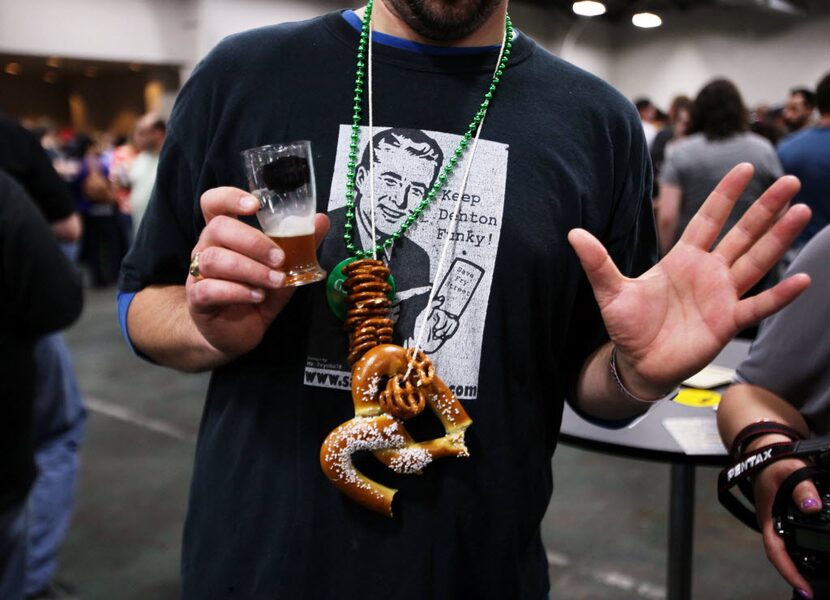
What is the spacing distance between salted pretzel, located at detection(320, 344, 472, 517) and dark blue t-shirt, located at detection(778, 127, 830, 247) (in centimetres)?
258

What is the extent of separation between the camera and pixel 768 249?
0.83m

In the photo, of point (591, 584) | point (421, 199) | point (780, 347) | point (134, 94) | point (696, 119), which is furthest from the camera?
point (134, 94)

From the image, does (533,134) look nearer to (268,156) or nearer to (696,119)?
(268,156)

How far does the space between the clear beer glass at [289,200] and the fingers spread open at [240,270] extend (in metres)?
0.02

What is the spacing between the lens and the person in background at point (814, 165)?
300cm

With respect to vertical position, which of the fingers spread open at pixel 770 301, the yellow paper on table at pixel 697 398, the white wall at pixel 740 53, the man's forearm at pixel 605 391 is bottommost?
the yellow paper on table at pixel 697 398

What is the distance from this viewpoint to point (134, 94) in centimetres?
1362

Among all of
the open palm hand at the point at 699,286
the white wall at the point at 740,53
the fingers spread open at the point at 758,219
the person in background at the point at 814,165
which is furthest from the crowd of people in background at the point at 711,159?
the white wall at the point at 740,53

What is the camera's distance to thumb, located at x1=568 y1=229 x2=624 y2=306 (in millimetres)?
837

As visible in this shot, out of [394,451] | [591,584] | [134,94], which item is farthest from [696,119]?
[134,94]

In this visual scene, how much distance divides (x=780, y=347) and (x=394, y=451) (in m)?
0.63

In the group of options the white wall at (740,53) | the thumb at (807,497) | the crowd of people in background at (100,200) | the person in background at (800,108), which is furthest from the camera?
the white wall at (740,53)

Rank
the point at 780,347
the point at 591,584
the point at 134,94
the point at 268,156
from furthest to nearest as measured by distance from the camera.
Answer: the point at 134,94 → the point at 591,584 → the point at 780,347 → the point at 268,156

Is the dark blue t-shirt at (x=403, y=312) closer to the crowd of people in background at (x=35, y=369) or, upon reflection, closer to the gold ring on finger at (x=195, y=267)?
the gold ring on finger at (x=195, y=267)
